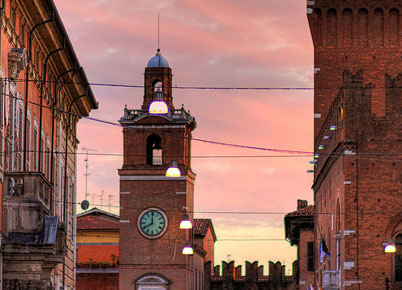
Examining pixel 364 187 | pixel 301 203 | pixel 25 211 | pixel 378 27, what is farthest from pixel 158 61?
pixel 25 211

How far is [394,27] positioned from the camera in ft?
185

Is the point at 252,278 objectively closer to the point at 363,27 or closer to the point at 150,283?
the point at 150,283

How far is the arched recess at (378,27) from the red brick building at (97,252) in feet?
107

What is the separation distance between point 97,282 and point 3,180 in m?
59.8

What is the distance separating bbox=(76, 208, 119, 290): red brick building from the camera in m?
82.6

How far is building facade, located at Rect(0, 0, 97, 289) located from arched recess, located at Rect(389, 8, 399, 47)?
68.9ft

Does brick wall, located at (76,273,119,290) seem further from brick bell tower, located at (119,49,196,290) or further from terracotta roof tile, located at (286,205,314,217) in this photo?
terracotta roof tile, located at (286,205,314,217)

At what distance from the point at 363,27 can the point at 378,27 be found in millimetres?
675

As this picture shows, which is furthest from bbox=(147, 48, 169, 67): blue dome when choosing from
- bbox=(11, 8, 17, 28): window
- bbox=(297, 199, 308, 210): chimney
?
bbox=(11, 8, 17, 28): window

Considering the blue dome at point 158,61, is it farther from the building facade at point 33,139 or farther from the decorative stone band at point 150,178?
the building facade at point 33,139

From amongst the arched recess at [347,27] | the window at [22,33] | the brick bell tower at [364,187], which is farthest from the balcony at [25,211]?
the arched recess at [347,27]

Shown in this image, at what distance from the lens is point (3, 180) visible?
23.6m

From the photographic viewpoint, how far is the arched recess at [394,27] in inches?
2208

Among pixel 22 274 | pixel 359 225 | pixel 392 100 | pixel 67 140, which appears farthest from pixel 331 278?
pixel 22 274
